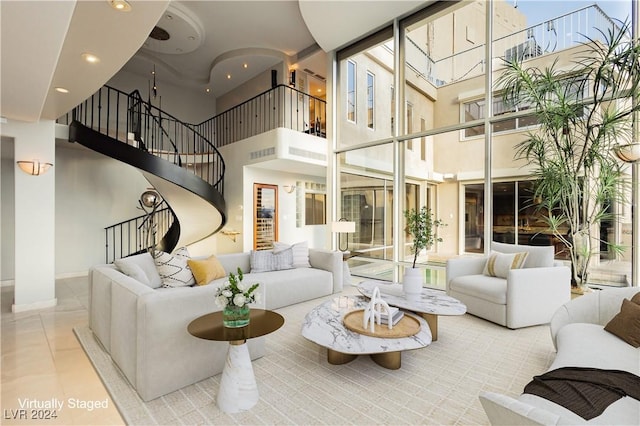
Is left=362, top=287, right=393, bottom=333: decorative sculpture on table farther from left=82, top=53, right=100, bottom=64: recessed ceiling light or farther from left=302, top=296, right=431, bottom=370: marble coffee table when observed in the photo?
left=82, top=53, right=100, bottom=64: recessed ceiling light

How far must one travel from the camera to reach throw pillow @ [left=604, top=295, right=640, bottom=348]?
2.00 meters

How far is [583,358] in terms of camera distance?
1793 millimetres

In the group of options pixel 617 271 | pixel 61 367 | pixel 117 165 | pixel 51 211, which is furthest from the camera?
pixel 117 165

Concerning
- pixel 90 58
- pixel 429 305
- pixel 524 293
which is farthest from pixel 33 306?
pixel 524 293

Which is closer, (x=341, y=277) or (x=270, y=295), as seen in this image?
(x=270, y=295)

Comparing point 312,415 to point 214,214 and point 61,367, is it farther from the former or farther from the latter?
point 214,214

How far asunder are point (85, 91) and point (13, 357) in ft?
9.40

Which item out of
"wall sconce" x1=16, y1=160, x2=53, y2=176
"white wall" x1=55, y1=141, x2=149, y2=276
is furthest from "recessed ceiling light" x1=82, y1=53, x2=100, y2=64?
"white wall" x1=55, y1=141, x2=149, y2=276

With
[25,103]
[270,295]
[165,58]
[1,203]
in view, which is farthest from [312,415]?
[165,58]

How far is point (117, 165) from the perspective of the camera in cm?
724

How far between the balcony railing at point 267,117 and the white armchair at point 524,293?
18.0 feet

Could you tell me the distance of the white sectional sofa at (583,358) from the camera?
114 cm

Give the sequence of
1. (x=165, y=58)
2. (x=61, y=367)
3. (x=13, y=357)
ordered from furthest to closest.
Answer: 1. (x=165, y=58)
2. (x=13, y=357)
3. (x=61, y=367)

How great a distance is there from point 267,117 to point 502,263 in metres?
6.50
